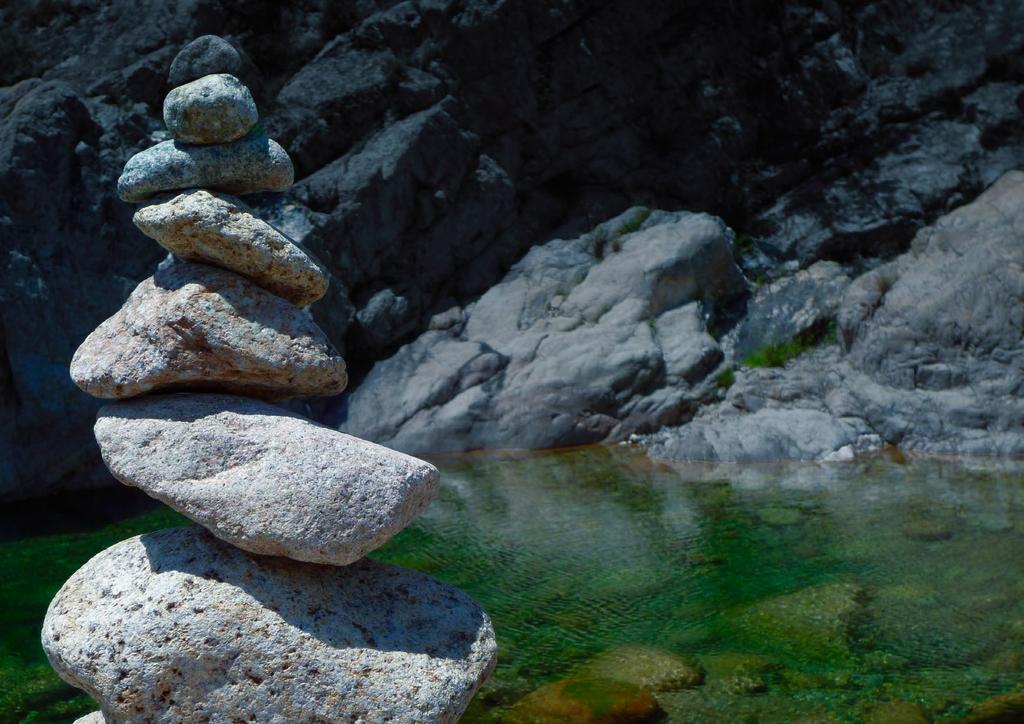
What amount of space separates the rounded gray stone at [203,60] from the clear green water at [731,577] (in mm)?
4258

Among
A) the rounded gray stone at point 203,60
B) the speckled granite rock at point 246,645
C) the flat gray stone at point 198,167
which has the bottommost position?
the speckled granite rock at point 246,645

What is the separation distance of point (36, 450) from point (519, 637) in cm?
831

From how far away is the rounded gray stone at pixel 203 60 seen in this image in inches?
245

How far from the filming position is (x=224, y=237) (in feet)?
17.5

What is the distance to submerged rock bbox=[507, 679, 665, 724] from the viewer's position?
6.37 metres

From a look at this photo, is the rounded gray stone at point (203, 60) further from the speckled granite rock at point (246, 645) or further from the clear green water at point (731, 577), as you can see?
the clear green water at point (731, 577)

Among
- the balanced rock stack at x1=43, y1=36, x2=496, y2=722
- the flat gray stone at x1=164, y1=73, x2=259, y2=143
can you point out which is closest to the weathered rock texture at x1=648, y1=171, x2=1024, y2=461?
the balanced rock stack at x1=43, y1=36, x2=496, y2=722

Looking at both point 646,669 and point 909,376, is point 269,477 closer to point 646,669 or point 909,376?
point 646,669

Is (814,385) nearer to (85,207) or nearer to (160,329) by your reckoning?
(85,207)

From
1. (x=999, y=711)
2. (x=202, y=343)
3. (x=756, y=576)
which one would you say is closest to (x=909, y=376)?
(x=756, y=576)

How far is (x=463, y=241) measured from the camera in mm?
18406

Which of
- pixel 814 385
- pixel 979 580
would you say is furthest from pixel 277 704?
pixel 814 385

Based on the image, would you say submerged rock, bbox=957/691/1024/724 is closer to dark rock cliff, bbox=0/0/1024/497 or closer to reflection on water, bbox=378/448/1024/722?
reflection on water, bbox=378/448/1024/722

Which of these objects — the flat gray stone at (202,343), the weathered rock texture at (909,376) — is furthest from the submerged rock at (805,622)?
the weathered rock texture at (909,376)
